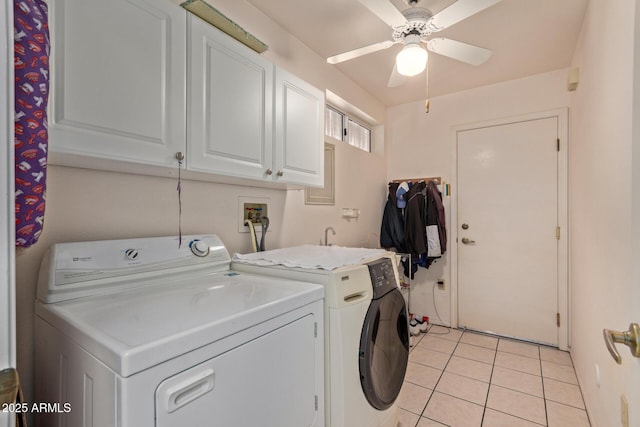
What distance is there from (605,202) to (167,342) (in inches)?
74.3

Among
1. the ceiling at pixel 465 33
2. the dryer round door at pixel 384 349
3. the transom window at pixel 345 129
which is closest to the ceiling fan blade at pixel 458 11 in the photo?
the ceiling at pixel 465 33

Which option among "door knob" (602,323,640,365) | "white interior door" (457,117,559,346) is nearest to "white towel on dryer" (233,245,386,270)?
"door knob" (602,323,640,365)

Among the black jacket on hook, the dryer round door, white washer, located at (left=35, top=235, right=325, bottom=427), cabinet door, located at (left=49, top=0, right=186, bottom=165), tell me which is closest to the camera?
white washer, located at (left=35, top=235, right=325, bottom=427)

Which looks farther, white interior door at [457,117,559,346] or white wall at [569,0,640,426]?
white interior door at [457,117,559,346]

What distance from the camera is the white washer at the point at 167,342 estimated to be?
25.9 inches

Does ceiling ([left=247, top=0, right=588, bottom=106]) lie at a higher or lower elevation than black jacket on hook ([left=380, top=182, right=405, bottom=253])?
higher

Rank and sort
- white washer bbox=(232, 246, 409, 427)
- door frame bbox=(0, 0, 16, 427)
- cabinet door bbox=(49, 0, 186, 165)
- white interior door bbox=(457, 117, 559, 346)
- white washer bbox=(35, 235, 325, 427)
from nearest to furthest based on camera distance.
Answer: door frame bbox=(0, 0, 16, 427) < white washer bbox=(35, 235, 325, 427) < cabinet door bbox=(49, 0, 186, 165) < white washer bbox=(232, 246, 409, 427) < white interior door bbox=(457, 117, 559, 346)

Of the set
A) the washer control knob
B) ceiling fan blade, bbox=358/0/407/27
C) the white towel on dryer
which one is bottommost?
the white towel on dryer

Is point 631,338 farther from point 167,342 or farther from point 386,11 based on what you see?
point 386,11

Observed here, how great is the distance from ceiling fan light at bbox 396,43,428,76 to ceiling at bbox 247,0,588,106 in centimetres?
41

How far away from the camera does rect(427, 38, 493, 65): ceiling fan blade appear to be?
1.71 meters

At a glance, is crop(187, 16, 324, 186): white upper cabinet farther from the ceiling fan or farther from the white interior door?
the white interior door

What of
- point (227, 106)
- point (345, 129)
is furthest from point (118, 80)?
point (345, 129)

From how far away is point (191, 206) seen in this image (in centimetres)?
154
